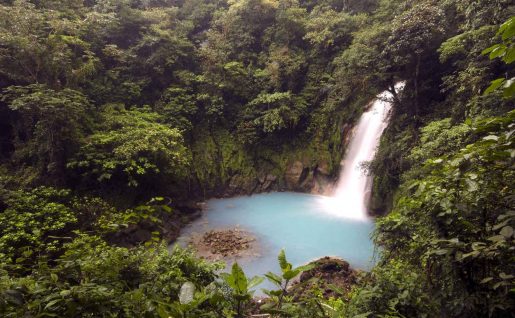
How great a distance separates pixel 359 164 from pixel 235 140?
5893mm

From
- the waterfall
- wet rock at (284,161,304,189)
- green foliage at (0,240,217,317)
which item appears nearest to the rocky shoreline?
the waterfall

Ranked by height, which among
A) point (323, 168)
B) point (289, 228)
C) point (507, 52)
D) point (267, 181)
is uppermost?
point (507, 52)

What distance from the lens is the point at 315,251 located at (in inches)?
357

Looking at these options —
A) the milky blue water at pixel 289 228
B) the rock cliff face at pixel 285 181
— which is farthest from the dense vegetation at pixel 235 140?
the milky blue water at pixel 289 228

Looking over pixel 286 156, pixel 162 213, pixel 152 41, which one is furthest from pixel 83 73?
pixel 286 156

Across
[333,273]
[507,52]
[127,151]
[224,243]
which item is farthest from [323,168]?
[507,52]

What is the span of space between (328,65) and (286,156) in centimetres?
465

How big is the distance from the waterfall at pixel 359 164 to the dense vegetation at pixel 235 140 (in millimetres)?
565

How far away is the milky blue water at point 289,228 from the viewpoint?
877 cm

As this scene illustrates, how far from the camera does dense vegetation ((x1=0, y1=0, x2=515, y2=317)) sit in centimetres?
191

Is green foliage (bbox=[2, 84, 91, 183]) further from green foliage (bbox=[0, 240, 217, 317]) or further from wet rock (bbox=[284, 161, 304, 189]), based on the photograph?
wet rock (bbox=[284, 161, 304, 189])

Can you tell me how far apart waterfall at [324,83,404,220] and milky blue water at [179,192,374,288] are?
0.69m

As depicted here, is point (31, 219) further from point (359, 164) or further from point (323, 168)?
point (323, 168)

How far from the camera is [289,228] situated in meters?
10.7
